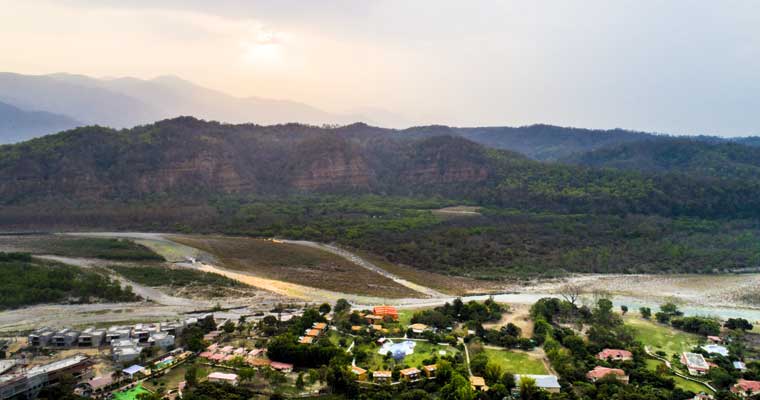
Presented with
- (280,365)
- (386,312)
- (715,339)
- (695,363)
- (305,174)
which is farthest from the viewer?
(305,174)

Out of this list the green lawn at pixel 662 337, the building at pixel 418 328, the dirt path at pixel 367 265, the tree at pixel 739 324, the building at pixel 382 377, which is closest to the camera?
the building at pixel 382 377

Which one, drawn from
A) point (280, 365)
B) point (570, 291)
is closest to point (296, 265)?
point (570, 291)

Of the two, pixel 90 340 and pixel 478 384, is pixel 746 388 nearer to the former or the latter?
pixel 478 384

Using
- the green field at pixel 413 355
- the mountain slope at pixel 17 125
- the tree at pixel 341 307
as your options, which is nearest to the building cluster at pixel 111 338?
the tree at pixel 341 307

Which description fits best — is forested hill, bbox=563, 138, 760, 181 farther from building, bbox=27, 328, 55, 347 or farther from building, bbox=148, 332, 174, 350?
building, bbox=27, 328, 55, 347

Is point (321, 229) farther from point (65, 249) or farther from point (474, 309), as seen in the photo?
point (474, 309)

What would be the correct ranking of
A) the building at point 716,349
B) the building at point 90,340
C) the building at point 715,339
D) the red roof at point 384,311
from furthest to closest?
the red roof at point 384,311, the building at point 715,339, the building at point 90,340, the building at point 716,349

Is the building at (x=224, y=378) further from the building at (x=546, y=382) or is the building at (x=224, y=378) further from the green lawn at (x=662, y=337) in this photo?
the green lawn at (x=662, y=337)
